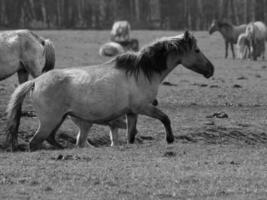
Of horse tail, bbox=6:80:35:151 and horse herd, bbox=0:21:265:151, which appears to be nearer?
horse herd, bbox=0:21:265:151

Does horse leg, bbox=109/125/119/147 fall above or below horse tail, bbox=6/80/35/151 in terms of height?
below

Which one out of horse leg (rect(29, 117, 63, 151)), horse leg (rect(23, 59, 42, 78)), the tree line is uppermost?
horse leg (rect(23, 59, 42, 78))

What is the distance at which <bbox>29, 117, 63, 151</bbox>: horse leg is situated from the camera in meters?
11.0

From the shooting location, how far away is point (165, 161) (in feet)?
31.2

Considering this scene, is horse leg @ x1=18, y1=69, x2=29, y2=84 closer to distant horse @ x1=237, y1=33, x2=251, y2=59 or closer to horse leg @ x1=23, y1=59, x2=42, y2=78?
horse leg @ x1=23, y1=59, x2=42, y2=78

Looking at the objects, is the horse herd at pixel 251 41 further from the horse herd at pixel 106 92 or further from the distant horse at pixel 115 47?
the horse herd at pixel 106 92

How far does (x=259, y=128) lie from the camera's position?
1355 centimetres

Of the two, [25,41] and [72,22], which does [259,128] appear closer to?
[25,41]

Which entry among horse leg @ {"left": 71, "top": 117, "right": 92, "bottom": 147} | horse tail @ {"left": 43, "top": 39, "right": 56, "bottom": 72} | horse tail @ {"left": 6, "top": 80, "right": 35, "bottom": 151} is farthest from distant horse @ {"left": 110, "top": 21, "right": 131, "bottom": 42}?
horse tail @ {"left": 6, "top": 80, "right": 35, "bottom": 151}

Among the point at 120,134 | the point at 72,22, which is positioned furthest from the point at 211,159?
the point at 72,22

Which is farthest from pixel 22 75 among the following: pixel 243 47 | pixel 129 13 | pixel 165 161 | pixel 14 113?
pixel 129 13

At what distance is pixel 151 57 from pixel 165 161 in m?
2.48

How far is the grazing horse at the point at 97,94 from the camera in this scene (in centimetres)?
1099

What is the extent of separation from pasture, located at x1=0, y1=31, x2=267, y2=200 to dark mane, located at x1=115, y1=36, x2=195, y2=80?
3.18 feet
